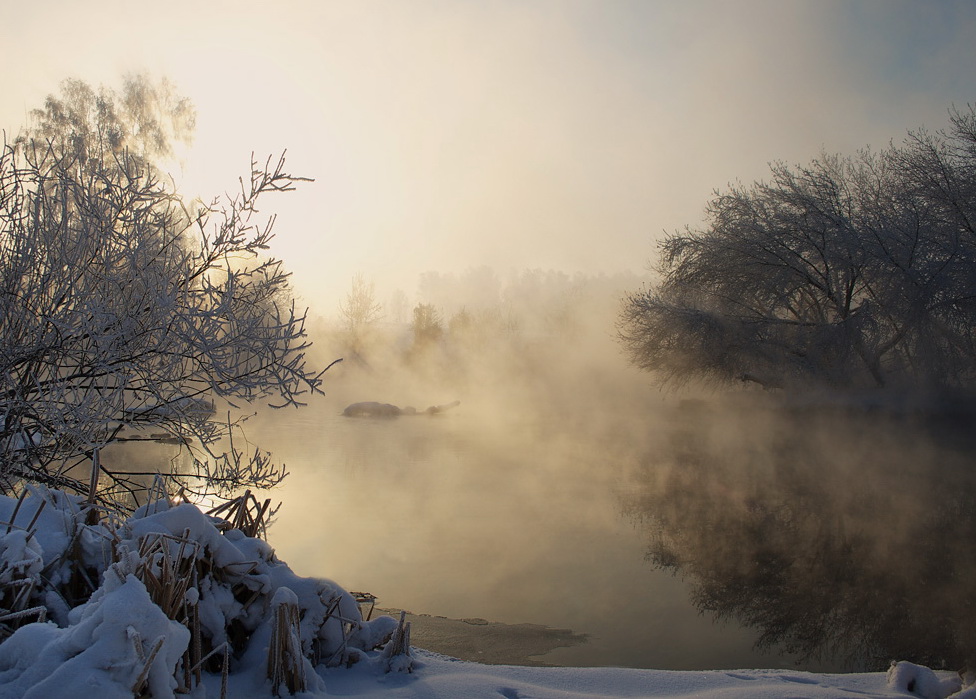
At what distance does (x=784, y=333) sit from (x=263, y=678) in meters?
20.7

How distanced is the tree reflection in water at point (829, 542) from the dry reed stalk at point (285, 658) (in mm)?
4268

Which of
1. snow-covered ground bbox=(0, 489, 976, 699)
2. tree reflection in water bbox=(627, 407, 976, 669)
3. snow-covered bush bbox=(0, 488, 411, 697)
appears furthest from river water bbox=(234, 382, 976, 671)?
snow-covered bush bbox=(0, 488, 411, 697)

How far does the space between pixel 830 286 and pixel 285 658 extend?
68.9 ft

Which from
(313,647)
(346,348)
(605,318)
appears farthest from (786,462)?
(346,348)

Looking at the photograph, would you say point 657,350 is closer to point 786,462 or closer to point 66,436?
point 786,462

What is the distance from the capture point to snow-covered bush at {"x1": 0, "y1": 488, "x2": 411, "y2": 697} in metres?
1.86

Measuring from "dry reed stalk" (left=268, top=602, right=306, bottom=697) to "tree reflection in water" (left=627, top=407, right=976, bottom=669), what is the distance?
168 inches

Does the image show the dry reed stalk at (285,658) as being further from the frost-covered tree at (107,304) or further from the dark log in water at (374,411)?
the dark log in water at (374,411)

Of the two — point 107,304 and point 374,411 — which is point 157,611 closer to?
point 107,304

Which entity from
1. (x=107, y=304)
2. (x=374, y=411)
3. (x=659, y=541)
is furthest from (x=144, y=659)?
(x=374, y=411)

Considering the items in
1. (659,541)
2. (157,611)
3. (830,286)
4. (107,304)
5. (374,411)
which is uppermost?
(830,286)

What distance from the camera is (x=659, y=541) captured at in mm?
8078

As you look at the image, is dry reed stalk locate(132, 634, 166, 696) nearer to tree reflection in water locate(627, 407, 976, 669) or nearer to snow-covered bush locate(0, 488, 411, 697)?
snow-covered bush locate(0, 488, 411, 697)

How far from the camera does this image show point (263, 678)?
2.55 meters
